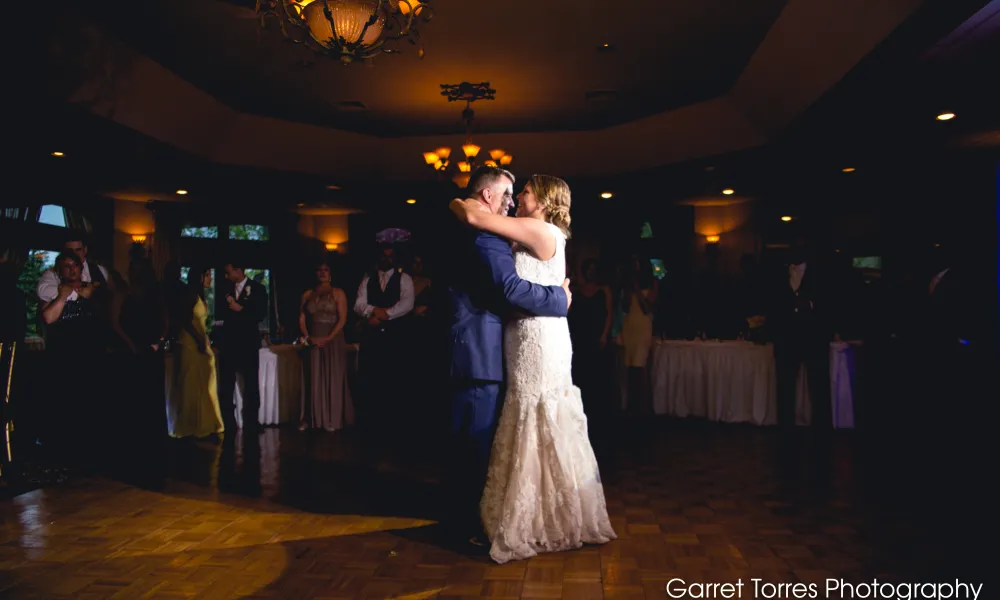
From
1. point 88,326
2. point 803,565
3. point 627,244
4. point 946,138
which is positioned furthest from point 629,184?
point 803,565

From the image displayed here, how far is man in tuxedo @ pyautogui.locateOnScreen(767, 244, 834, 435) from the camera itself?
5.42 meters

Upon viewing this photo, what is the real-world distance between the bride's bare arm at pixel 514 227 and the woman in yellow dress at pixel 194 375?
12.5ft

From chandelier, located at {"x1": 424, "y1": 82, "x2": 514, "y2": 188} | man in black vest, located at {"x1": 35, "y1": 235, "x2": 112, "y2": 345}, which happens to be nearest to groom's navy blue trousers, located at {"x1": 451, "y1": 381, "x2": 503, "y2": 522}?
man in black vest, located at {"x1": 35, "y1": 235, "x2": 112, "y2": 345}

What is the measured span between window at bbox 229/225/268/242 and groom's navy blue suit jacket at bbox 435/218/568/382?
10553 millimetres

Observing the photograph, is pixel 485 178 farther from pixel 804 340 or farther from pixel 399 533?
pixel 804 340

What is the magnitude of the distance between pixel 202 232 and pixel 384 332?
776 centimetres

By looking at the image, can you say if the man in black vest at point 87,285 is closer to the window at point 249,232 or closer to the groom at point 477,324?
the groom at point 477,324

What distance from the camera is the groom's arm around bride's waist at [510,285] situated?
263cm

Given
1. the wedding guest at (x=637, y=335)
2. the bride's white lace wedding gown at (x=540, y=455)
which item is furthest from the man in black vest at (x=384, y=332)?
the bride's white lace wedding gown at (x=540, y=455)

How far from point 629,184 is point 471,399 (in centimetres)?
781

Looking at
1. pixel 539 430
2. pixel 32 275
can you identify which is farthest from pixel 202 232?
pixel 539 430

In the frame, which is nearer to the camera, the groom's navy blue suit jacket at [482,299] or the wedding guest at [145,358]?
the groom's navy blue suit jacket at [482,299]

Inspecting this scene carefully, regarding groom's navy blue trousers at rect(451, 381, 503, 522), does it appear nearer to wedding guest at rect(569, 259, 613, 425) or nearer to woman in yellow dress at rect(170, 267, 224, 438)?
wedding guest at rect(569, 259, 613, 425)

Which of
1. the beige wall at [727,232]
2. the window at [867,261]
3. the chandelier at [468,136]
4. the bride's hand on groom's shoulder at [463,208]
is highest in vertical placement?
the chandelier at [468,136]
